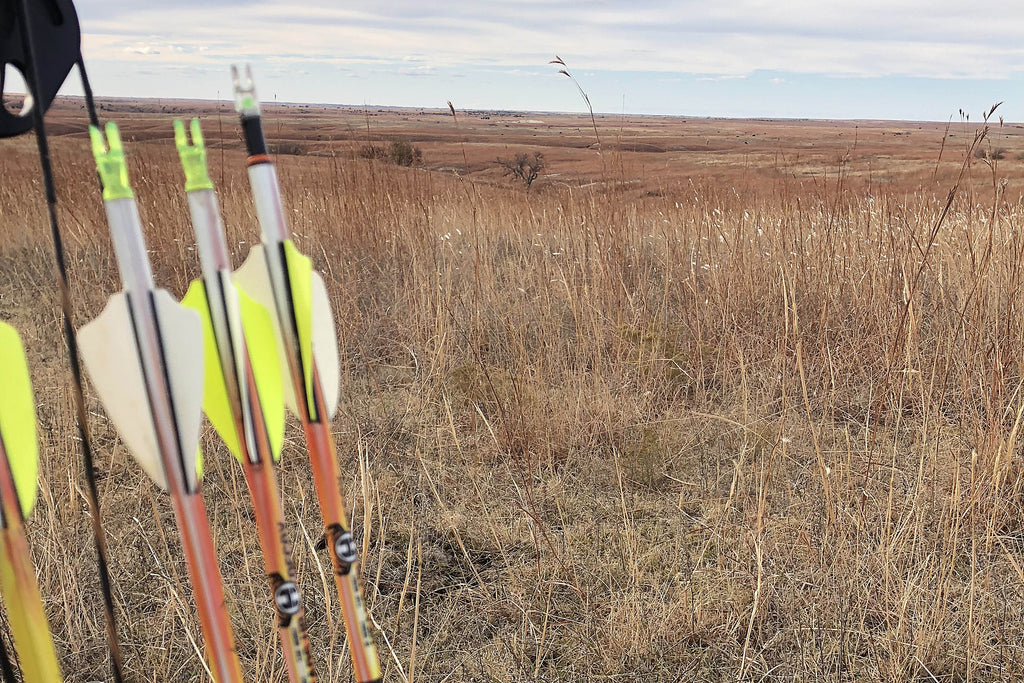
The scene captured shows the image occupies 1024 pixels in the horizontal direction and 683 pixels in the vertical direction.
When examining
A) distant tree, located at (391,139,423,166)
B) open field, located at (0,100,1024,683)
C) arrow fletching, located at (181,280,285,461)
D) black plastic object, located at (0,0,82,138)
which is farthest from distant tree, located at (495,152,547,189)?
arrow fletching, located at (181,280,285,461)

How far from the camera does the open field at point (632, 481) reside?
1.38 m

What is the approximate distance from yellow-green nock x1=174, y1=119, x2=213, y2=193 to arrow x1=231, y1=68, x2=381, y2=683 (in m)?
0.04

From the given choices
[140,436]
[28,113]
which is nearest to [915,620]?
[140,436]

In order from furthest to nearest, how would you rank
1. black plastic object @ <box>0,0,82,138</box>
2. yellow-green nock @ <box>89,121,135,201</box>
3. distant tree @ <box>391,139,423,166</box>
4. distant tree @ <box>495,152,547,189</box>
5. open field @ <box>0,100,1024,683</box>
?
distant tree @ <box>495,152,547,189</box>, distant tree @ <box>391,139,423,166</box>, open field @ <box>0,100,1024,683</box>, black plastic object @ <box>0,0,82,138</box>, yellow-green nock @ <box>89,121,135,201</box>

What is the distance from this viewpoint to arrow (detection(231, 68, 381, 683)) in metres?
0.50

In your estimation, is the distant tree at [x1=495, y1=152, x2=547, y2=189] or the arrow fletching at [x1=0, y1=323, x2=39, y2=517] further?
the distant tree at [x1=495, y1=152, x2=547, y2=189]

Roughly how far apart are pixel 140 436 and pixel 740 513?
68.4 inches

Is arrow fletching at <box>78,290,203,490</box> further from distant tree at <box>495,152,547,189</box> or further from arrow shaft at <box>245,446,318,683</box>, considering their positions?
distant tree at <box>495,152,547,189</box>

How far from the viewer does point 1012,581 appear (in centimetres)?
155

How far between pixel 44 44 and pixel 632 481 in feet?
5.83

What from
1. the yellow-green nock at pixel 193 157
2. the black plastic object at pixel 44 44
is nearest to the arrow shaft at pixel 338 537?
the yellow-green nock at pixel 193 157

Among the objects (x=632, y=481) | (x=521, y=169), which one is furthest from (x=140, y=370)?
(x=521, y=169)

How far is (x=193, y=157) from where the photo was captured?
0.47 m

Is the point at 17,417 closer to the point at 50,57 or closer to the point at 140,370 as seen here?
the point at 140,370
